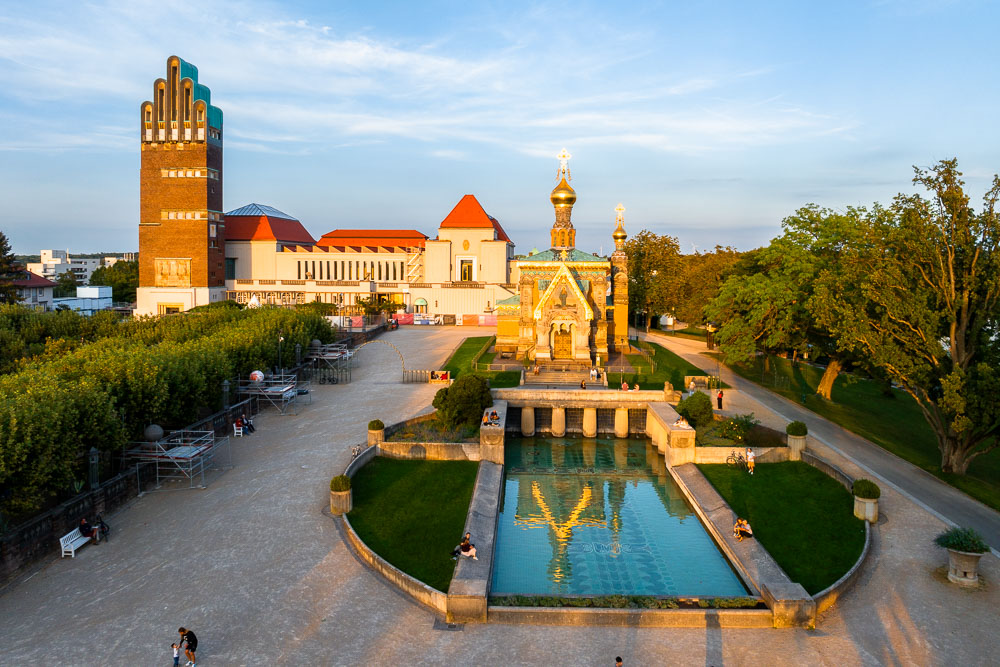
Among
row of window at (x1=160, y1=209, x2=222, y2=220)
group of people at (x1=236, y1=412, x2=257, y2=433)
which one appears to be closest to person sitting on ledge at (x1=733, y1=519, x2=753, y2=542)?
group of people at (x1=236, y1=412, x2=257, y2=433)

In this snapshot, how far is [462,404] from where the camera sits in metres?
36.6

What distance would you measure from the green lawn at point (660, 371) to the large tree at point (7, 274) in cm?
7966

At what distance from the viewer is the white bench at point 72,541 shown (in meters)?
21.9

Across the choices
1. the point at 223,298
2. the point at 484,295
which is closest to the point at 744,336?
the point at 484,295

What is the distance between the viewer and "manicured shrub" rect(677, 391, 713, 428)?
124 feet

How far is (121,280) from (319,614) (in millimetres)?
136153

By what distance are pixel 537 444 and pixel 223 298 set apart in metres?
74.5

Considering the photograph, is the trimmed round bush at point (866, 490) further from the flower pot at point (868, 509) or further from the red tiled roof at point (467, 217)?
the red tiled roof at point (467, 217)

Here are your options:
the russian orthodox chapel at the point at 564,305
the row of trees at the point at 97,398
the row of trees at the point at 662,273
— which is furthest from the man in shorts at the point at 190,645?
the row of trees at the point at 662,273

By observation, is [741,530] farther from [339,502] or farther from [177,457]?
[177,457]

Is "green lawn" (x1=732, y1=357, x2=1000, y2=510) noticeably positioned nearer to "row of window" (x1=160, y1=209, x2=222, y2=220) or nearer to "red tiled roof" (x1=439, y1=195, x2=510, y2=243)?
"red tiled roof" (x1=439, y1=195, x2=510, y2=243)

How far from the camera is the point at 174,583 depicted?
20297 mm

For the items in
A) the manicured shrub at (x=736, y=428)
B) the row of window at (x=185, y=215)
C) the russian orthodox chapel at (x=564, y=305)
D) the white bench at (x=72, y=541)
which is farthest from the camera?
the row of window at (x=185, y=215)

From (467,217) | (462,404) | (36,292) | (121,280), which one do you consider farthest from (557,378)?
(121,280)
